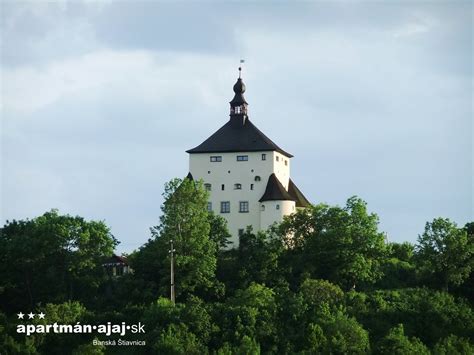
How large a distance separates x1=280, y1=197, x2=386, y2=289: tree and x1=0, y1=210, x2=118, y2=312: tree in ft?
45.0

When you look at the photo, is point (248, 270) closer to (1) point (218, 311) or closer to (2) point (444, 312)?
(1) point (218, 311)

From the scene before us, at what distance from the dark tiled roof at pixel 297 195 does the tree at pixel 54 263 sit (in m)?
16.8

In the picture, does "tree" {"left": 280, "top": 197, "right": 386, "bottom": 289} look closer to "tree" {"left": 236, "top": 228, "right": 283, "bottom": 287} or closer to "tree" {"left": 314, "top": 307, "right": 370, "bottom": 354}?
"tree" {"left": 236, "top": 228, "right": 283, "bottom": 287}

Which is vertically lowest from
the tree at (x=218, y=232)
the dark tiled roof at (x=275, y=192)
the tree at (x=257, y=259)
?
the tree at (x=257, y=259)

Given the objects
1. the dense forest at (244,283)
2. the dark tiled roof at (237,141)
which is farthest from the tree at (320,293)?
the dark tiled roof at (237,141)

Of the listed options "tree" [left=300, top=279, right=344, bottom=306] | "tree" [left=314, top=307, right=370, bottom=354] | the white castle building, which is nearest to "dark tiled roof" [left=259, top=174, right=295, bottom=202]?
the white castle building

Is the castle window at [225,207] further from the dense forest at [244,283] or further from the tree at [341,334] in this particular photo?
the tree at [341,334]

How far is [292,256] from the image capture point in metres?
93.9

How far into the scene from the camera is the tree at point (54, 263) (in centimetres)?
9106

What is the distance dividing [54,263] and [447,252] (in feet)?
90.2

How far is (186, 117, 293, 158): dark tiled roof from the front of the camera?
102188 mm

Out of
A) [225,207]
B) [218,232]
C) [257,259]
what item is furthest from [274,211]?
[257,259]

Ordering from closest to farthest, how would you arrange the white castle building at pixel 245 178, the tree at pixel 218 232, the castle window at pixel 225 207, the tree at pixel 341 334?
the tree at pixel 341 334
the tree at pixel 218 232
the white castle building at pixel 245 178
the castle window at pixel 225 207

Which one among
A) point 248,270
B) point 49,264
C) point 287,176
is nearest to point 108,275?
point 49,264
